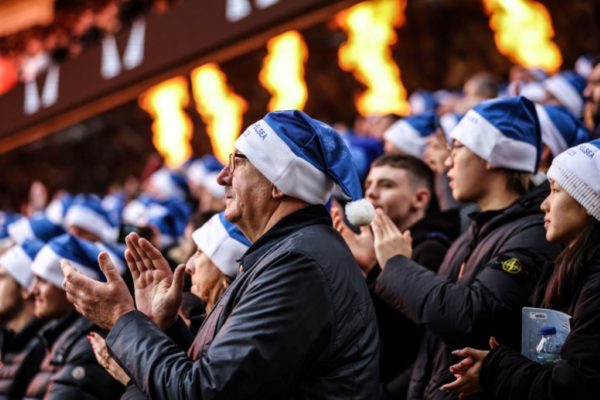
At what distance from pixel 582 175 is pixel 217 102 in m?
11.4

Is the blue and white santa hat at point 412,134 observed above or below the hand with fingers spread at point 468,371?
above

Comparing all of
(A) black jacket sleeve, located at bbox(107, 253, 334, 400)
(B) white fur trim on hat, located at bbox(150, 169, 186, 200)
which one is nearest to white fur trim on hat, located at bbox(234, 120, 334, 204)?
(A) black jacket sleeve, located at bbox(107, 253, 334, 400)

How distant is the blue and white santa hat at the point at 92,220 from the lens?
8.43 metres

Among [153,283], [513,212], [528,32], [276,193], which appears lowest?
[513,212]

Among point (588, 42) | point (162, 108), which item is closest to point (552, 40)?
point (588, 42)

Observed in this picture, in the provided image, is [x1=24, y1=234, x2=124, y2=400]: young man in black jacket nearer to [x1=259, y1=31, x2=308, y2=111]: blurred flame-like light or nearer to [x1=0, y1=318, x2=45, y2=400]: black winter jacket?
[x1=0, y1=318, x2=45, y2=400]: black winter jacket

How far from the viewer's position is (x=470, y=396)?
12.8 feet

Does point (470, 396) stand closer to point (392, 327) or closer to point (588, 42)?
point (392, 327)

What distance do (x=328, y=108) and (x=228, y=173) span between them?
11512mm

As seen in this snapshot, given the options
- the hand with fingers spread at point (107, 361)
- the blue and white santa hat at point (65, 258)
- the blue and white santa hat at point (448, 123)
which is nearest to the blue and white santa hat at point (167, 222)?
the blue and white santa hat at point (65, 258)

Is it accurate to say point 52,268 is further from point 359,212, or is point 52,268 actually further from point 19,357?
point 359,212

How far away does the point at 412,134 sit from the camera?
21.9 feet

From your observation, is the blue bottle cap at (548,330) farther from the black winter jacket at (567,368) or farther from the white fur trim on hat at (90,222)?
the white fur trim on hat at (90,222)

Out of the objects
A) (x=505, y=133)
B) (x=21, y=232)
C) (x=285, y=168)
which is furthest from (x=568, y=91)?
(x=285, y=168)
